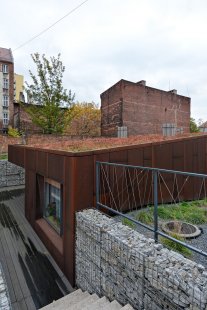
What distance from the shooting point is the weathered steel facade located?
3604 mm

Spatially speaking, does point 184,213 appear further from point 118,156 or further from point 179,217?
point 118,156

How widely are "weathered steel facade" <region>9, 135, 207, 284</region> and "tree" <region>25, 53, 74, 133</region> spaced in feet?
30.4

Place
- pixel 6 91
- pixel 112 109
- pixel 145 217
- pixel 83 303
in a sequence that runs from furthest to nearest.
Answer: pixel 6 91
pixel 112 109
pixel 145 217
pixel 83 303

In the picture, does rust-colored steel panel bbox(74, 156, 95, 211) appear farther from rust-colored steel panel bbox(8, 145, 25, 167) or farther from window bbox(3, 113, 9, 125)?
window bbox(3, 113, 9, 125)

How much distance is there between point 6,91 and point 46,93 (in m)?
13.0

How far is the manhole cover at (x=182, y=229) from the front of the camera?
3605 millimetres

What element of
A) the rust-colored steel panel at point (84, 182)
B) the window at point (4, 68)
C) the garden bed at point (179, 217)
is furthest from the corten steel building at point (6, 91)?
the garden bed at point (179, 217)

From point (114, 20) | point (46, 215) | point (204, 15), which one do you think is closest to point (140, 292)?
point (46, 215)

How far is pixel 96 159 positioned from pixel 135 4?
4.27 m

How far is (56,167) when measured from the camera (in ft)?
13.6

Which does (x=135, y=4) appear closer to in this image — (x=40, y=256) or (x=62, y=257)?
(x=62, y=257)

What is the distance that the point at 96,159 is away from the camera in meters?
3.80

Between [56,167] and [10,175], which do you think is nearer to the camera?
[56,167]

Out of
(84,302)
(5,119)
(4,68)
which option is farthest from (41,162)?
(4,68)
